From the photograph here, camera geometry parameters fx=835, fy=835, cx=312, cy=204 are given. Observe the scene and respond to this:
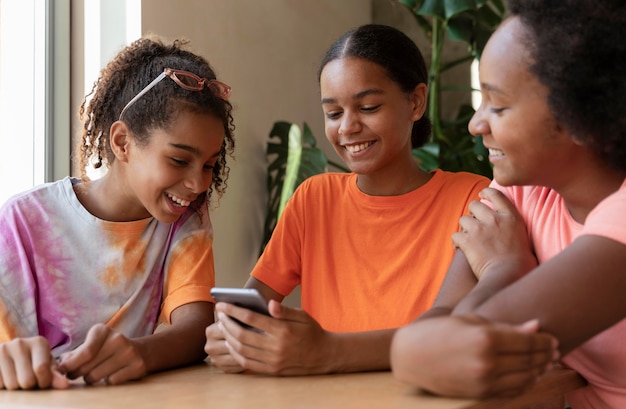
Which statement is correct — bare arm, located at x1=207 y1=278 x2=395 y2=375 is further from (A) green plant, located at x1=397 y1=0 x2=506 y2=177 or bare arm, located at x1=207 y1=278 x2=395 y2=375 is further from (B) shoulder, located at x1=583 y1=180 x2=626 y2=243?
(A) green plant, located at x1=397 y1=0 x2=506 y2=177

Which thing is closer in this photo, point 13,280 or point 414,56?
point 13,280

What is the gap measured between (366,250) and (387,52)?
0.45 m

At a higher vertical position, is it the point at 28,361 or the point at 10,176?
the point at 10,176

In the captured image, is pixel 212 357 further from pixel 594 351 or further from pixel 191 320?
pixel 594 351

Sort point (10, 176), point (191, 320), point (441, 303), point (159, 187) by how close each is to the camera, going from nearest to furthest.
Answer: point (441, 303) → point (191, 320) → point (159, 187) → point (10, 176)

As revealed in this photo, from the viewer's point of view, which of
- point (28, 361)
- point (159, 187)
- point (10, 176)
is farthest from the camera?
point (10, 176)

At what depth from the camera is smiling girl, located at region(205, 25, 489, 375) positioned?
179 cm

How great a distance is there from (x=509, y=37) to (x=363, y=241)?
702mm

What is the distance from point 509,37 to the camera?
1.28 meters

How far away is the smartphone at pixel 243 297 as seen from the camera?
125cm

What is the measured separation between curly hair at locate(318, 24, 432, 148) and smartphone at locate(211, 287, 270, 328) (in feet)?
2.46

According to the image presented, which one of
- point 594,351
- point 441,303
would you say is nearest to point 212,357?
point 441,303

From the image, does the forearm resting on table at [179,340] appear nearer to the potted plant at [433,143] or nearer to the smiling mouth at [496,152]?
the smiling mouth at [496,152]

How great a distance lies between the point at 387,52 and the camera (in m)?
1.87
